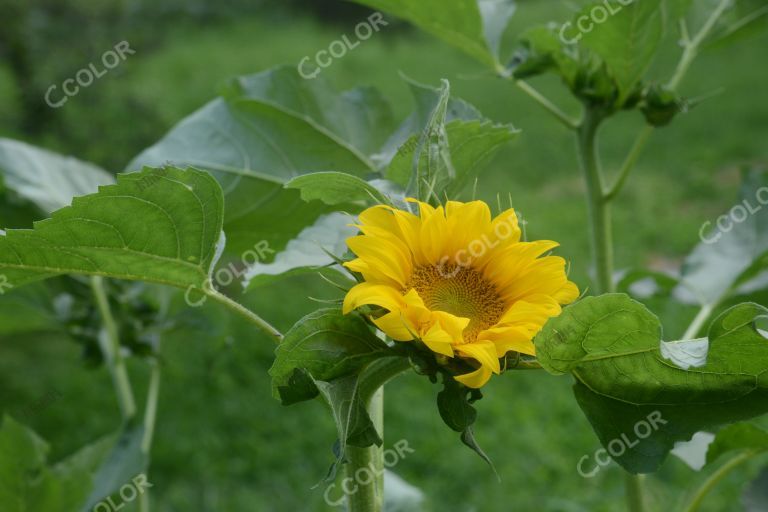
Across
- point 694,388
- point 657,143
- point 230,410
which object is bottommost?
point 657,143

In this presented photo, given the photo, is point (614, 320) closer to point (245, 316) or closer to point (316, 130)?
point (245, 316)

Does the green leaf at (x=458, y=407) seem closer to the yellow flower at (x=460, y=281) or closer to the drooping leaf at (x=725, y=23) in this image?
the yellow flower at (x=460, y=281)

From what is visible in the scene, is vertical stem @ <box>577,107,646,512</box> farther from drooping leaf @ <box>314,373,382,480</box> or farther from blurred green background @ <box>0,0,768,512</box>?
drooping leaf @ <box>314,373,382,480</box>

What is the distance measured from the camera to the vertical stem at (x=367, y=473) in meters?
0.47

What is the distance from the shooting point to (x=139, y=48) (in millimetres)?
3717

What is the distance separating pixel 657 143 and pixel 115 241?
3.40 metres

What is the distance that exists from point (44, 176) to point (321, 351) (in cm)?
46

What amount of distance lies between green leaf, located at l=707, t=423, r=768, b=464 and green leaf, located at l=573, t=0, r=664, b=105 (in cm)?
25

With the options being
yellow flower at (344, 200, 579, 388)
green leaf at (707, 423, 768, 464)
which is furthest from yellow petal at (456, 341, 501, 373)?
green leaf at (707, 423, 768, 464)

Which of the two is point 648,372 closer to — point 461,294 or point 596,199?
point 461,294

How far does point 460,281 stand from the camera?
47cm

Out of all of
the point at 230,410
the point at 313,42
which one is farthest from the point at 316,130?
the point at 313,42

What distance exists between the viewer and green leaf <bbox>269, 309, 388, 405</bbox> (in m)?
0.42

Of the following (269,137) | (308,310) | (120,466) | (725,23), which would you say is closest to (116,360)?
(120,466)
